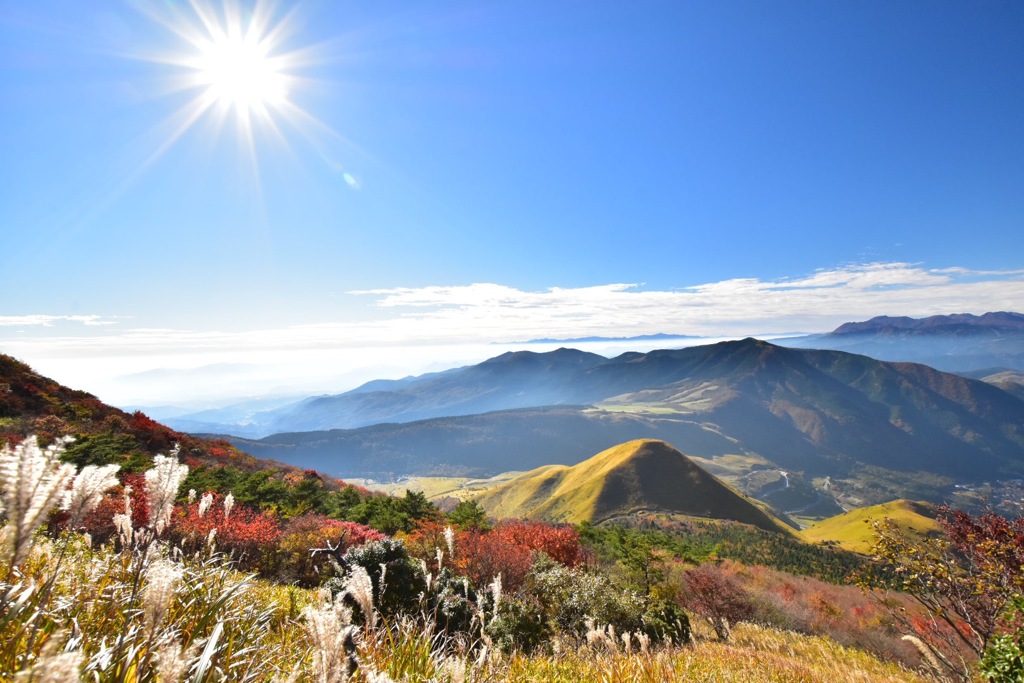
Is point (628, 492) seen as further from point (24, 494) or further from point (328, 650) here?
point (24, 494)

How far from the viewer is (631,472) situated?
12562 centimetres

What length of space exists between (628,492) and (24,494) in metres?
128

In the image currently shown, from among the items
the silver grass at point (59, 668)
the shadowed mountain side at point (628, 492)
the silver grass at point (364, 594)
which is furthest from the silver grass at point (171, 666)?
the shadowed mountain side at point (628, 492)

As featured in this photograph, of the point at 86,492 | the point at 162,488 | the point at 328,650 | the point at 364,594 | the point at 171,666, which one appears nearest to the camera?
the point at 171,666

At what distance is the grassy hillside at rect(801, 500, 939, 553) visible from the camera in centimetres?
10569

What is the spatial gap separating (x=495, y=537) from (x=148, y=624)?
2021 cm

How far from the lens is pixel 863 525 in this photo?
130 m

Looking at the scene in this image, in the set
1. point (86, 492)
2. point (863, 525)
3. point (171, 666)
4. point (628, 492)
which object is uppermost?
point (86, 492)

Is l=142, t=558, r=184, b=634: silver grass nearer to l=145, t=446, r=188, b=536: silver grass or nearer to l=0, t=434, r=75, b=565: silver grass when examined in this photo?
l=0, t=434, r=75, b=565: silver grass

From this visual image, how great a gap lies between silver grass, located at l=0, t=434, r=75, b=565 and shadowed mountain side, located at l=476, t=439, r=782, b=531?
109 m

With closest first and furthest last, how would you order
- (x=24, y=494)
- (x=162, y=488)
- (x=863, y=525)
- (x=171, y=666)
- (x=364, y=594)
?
(x=171, y=666)
(x=24, y=494)
(x=162, y=488)
(x=364, y=594)
(x=863, y=525)

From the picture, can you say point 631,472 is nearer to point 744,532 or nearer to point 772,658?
point 744,532

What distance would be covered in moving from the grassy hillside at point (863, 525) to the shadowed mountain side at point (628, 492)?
17.3m

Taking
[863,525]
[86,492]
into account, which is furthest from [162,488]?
[863,525]
